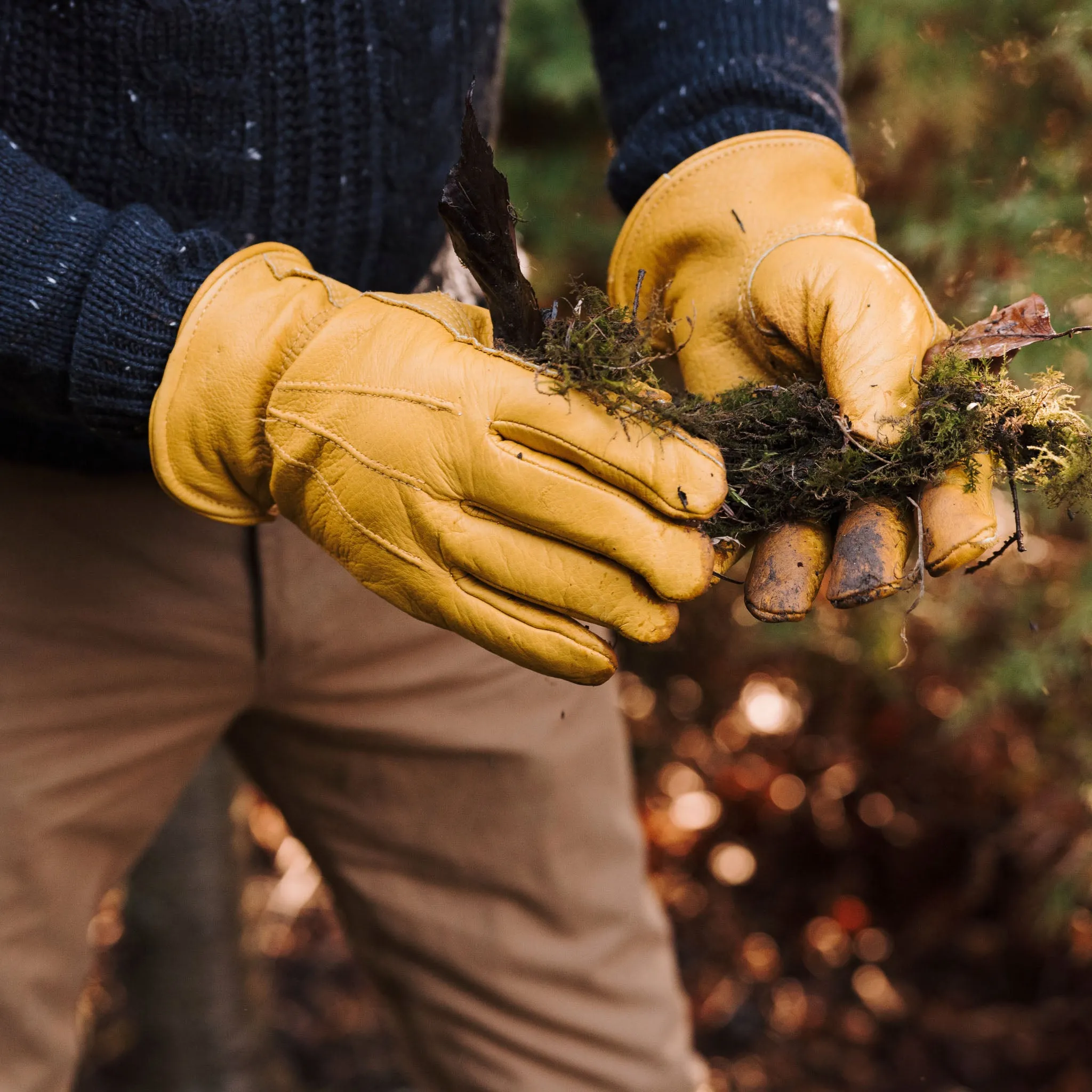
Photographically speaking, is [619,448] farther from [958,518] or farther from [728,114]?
[728,114]

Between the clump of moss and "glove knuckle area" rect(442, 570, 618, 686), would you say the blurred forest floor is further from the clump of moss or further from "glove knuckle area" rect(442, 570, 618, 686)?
"glove knuckle area" rect(442, 570, 618, 686)

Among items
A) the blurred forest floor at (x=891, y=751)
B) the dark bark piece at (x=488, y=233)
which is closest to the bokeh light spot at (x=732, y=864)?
the blurred forest floor at (x=891, y=751)

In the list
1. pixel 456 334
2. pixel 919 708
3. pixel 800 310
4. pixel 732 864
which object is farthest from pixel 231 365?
pixel 732 864

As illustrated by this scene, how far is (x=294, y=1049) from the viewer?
2.96m

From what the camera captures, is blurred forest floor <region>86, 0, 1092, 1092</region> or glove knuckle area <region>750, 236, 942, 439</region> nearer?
glove knuckle area <region>750, 236, 942, 439</region>

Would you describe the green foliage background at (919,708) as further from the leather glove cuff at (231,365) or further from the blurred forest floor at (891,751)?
the leather glove cuff at (231,365)

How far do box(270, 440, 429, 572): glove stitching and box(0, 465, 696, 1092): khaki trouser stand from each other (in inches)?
16.6

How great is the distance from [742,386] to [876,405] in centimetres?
19

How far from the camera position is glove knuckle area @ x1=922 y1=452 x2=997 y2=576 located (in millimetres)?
976

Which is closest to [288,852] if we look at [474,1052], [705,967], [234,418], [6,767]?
[705,967]

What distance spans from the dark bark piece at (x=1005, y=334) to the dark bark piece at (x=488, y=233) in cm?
43

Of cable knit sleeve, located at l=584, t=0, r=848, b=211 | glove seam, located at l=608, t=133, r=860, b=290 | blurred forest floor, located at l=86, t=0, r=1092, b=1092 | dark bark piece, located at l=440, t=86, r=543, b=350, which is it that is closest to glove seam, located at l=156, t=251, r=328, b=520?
dark bark piece, located at l=440, t=86, r=543, b=350

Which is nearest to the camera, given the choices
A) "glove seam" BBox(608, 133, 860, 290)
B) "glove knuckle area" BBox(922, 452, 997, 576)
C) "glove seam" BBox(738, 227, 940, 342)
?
"glove knuckle area" BBox(922, 452, 997, 576)

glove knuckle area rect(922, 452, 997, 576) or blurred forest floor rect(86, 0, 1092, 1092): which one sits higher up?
glove knuckle area rect(922, 452, 997, 576)
